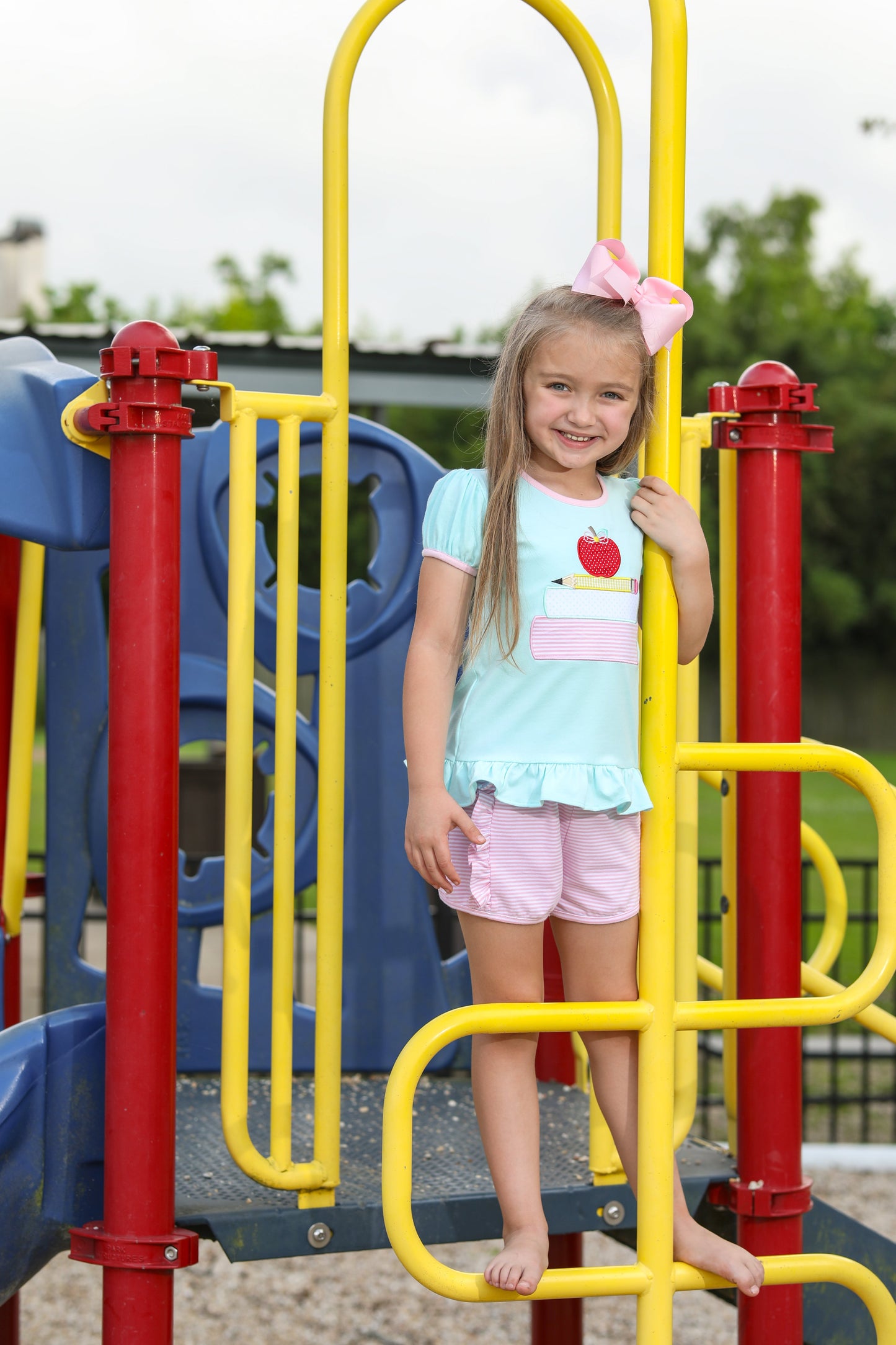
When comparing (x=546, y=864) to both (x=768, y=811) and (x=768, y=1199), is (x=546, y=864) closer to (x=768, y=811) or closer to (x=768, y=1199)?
(x=768, y=811)

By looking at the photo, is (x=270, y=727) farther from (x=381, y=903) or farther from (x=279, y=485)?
(x=279, y=485)

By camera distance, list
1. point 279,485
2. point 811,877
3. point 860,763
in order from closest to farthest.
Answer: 1. point 860,763
2. point 279,485
3. point 811,877

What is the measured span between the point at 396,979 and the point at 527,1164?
1.04 metres

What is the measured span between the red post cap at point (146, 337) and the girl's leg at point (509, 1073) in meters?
0.80

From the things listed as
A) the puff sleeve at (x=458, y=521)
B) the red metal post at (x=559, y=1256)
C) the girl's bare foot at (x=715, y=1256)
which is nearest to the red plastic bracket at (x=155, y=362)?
the puff sleeve at (x=458, y=521)

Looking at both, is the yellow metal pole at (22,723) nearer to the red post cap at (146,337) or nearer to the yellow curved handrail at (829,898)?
the red post cap at (146,337)

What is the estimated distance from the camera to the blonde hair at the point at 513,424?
5.47 feet

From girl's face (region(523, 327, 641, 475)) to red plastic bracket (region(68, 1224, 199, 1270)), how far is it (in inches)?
41.6

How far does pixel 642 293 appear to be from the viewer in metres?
1.67

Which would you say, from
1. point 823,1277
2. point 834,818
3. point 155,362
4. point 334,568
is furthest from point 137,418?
point 834,818

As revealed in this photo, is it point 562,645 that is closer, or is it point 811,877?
point 562,645

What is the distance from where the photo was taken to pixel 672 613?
5.57ft

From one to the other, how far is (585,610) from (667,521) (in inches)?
5.8

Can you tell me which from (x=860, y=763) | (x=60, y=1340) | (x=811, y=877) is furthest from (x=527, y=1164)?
(x=811, y=877)
